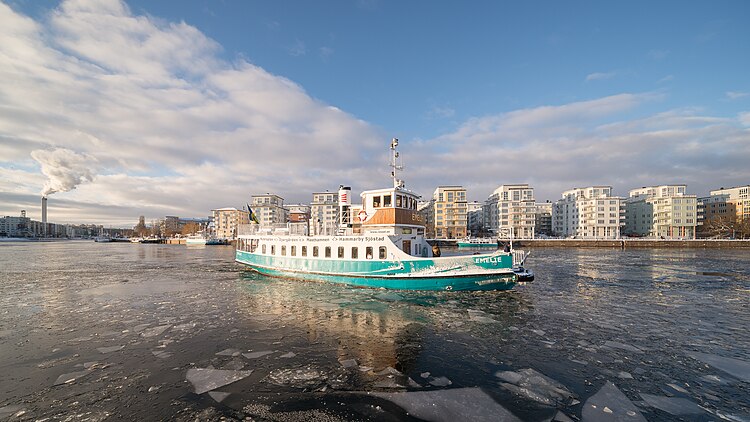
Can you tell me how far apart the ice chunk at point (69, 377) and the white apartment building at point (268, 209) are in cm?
12344

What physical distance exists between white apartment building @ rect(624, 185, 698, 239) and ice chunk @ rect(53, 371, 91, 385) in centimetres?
15390

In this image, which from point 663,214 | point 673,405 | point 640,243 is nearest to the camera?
point 673,405

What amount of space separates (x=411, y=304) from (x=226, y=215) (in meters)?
164

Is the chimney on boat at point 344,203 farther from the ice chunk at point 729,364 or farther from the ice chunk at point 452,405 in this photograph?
the ice chunk at point 729,364

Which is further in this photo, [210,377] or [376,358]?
[376,358]

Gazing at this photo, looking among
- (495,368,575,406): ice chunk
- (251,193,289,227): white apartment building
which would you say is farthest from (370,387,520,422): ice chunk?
(251,193,289,227): white apartment building

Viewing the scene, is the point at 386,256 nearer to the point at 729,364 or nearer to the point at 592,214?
the point at 729,364

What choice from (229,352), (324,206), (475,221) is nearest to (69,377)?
(229,352)

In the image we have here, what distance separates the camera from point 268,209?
14438cm

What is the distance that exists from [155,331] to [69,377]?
4.47m

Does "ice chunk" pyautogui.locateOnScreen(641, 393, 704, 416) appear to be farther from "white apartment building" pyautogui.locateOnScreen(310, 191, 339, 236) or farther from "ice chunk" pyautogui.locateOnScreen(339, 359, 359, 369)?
"white apartment building" pyautogui.locateOnScreen(310, 191, 339, 236)

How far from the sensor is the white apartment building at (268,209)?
446 ft

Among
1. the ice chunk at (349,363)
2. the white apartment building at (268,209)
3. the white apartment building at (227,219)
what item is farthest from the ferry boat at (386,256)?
the white apartment building at (227,219)

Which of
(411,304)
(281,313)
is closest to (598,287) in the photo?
(411,304)
